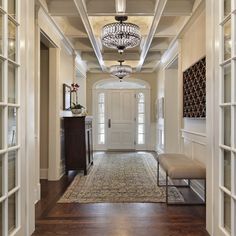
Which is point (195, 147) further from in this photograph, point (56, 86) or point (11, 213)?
point (11, 213)

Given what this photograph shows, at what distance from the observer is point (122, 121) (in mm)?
9461

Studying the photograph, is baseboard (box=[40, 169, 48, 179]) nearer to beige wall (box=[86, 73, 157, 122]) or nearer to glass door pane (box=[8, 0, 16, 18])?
A: glass door pane (box=[8, 0, 16, 18])

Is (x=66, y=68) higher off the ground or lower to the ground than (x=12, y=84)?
higher

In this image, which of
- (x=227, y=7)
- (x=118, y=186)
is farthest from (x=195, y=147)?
(x=227, y=7)

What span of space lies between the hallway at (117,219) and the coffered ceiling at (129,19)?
2655mm

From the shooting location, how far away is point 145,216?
3111mm

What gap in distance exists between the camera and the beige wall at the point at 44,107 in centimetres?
500

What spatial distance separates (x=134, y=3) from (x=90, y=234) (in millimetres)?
3179

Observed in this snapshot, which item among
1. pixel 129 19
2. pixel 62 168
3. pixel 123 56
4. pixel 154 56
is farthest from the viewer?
pixel 154 56

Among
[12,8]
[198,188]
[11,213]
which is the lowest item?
[198,188]

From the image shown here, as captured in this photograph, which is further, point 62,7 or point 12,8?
point 62,7

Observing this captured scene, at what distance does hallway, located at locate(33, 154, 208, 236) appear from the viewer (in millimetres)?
2699

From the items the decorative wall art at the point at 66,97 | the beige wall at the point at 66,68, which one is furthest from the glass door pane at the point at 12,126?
the decorative wall art at the point at 66,97

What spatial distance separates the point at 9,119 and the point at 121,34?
2539 mm
